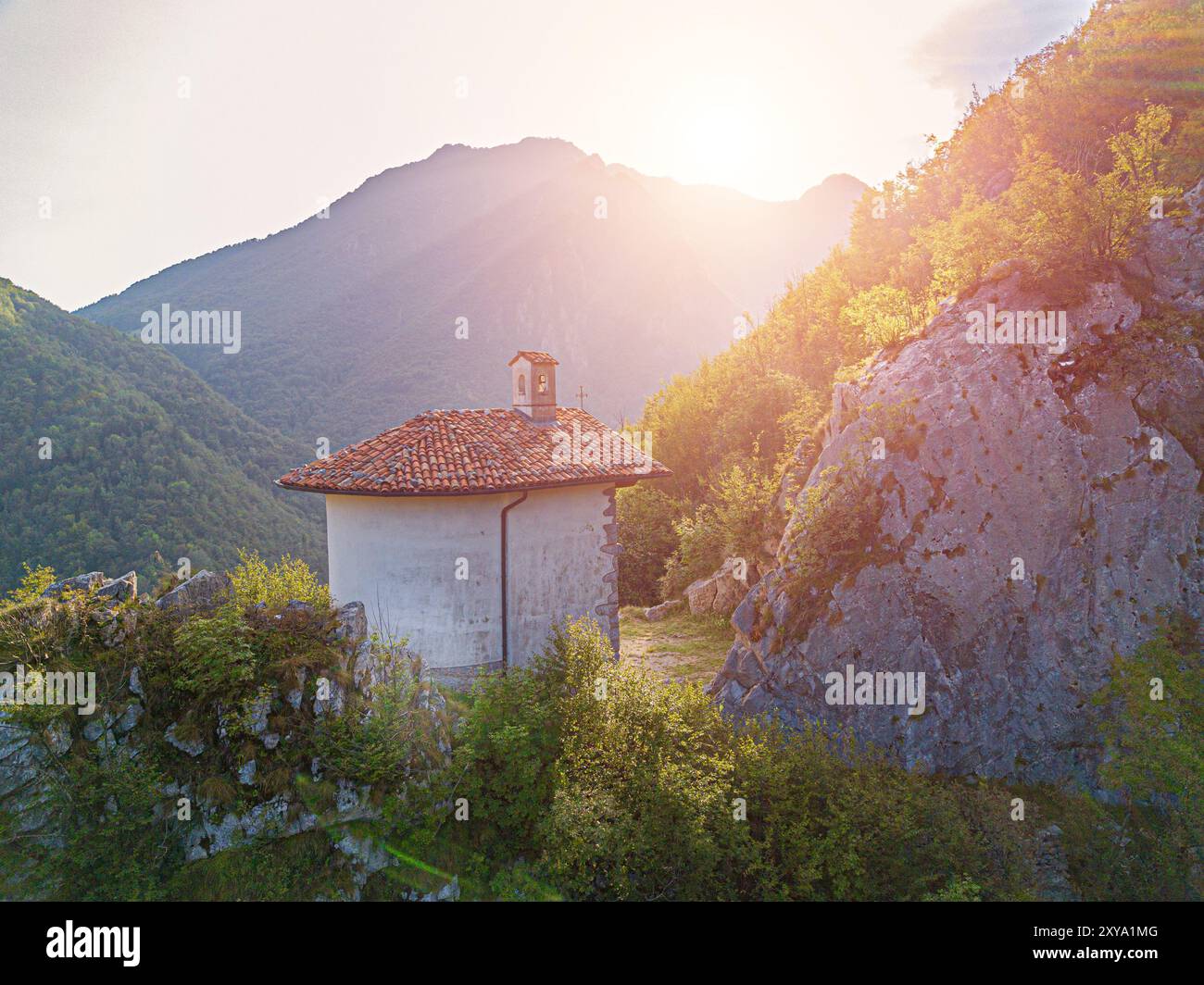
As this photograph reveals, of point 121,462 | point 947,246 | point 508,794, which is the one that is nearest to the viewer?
point 508,794

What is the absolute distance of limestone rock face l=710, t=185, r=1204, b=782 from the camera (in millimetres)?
13812

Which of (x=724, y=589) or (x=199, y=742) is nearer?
(x=199, y=742)

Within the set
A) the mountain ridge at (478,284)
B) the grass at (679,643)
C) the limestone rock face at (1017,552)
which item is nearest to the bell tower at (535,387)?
the grass at (679,643)

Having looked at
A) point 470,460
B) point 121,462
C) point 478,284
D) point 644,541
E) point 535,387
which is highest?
point 478,284

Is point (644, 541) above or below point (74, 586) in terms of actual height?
below

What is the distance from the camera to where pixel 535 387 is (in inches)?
704

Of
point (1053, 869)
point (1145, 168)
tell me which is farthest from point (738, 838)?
point (1145, 168)

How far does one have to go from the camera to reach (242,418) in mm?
48594

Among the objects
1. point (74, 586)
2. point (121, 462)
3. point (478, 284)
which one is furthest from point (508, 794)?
point (478, 284)

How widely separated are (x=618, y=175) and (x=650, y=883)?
104 metres

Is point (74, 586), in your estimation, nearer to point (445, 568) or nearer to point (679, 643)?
point (445, 568)

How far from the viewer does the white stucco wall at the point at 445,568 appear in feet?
46.7

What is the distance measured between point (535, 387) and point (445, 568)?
5.70 m

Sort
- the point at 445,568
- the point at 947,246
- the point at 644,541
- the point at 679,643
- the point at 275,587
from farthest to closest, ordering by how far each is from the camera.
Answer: the point at 644,541, the point at 679,643, the point at 947,246, the point at 445,568, the point at 275,587
